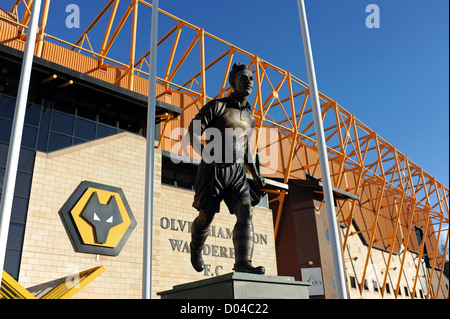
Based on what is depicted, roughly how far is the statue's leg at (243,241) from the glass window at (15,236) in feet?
27.4

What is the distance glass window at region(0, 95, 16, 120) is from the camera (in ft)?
39.1

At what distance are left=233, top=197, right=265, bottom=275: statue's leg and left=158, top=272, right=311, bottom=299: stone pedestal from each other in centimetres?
21

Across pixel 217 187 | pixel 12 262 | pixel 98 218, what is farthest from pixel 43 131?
pixel 217 187

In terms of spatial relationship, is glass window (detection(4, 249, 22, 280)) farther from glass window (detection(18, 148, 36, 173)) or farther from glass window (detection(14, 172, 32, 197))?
glass window (detection(18, 148, 36, 173))

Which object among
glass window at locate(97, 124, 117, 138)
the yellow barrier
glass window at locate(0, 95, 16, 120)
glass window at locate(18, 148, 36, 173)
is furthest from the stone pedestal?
glass window at locate(97, 124, 117, 138)

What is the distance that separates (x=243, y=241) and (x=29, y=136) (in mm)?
9802

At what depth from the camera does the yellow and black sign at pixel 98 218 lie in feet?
39.3

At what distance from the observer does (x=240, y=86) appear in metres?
5.23

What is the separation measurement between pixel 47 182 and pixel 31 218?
119cm

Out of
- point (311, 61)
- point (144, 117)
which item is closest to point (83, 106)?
point (144, 117)

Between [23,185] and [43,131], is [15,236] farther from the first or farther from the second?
[43,131]

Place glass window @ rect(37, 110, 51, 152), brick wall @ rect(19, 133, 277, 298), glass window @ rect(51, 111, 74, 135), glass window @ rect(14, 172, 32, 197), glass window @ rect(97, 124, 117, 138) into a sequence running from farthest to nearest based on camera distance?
glass window @ rect(97, 124, 117, 138) < glass window @ rect(51, 111, 74, 135) < glass window @ rect(37, 110, 51, 152) < glass window @ rect(14, 172, 32, 197) < brick wall @ rect(19, 133, 277, 298)

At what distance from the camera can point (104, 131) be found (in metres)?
14.0
